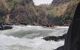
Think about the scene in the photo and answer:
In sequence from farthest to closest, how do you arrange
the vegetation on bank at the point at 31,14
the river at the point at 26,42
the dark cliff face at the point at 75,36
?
1. the vegetation on bank at the point at 31,14
2. the river at the point at 26,42
3. the dark cliff face at the point at 75,36

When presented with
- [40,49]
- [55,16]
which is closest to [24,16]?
[55,16]

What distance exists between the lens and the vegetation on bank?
42.3 m

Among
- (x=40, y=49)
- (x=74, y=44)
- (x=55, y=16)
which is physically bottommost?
(x=55, y=16)

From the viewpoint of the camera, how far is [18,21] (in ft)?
139

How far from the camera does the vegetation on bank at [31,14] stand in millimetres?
42281

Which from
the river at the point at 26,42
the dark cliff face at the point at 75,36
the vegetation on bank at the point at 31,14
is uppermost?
the dark cliff face at the point at 75,36

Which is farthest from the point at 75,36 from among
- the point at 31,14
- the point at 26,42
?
the point at 31,14

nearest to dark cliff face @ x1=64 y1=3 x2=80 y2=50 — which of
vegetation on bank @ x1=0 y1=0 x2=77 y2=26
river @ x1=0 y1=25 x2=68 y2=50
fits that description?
river @ x1=0 y1=25 x2=68 y2=50

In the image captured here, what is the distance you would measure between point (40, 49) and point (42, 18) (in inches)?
1286

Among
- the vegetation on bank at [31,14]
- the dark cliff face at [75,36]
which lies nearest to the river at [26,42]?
the dark cliff face at [75,36]

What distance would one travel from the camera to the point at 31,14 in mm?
43938

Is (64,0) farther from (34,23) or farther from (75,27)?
(75,27)

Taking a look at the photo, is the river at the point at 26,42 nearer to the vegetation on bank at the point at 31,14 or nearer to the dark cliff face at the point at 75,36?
the dark cliff face at the point at 75,36

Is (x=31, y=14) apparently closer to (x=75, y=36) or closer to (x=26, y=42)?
(x=26, y=42)
